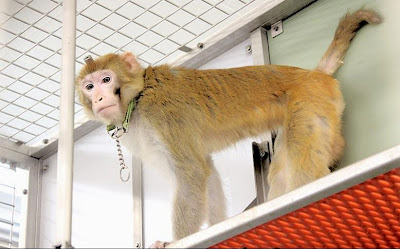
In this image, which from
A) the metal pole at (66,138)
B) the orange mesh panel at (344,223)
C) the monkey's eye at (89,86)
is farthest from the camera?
the monkey's eye at (89,86)

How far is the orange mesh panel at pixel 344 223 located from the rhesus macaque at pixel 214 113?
31.4 inches

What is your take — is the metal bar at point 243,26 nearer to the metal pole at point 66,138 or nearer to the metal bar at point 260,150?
the metal bar at point 260,150

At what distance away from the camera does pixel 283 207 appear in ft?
8.09

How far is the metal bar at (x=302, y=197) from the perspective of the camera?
7.68ft

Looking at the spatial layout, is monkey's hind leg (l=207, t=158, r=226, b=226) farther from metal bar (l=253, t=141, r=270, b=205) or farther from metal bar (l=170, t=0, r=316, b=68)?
metal bar (l=170, t=0, r=316, b=68)

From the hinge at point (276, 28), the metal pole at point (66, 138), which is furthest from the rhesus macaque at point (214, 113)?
the metal pole at point (66, 138)

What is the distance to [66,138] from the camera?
3.00 metres

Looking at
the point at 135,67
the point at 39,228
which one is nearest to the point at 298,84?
the point at 135,67

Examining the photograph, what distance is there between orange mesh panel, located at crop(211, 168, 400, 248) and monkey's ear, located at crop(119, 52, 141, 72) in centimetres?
184

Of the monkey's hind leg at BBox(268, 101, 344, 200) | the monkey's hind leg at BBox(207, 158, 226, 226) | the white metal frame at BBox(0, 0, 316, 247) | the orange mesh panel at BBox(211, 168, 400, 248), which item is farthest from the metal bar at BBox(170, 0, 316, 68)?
the orange mesh panel at BBox(211, 168, 400, 248)

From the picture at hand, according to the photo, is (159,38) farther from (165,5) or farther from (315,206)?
(315,206)

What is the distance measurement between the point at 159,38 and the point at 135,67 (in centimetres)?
26

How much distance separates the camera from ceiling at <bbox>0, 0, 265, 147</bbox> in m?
4.33

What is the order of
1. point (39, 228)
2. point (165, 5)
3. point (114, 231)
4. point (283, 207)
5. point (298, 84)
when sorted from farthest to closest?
point (39, 228) < point (114, 231) < point (165, 5) < point (298, 84) < point (283, 207)
